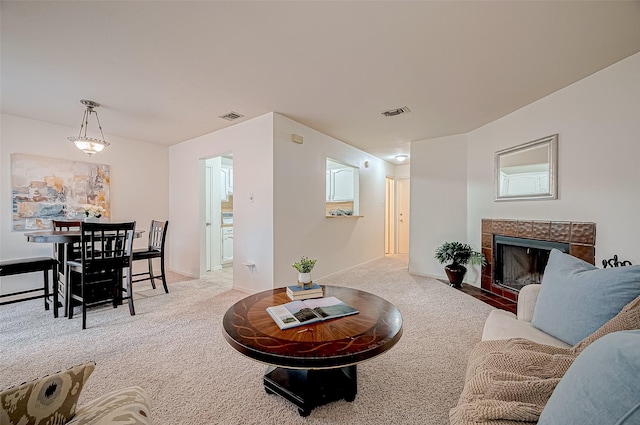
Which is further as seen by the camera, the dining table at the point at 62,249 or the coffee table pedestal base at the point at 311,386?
the dining table at the point at 62,249

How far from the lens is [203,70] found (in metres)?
2.43

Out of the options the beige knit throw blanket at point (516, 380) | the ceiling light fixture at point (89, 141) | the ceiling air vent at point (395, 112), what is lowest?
the beige knit throw blanket at point (516, 380)

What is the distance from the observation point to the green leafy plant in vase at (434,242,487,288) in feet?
13.0

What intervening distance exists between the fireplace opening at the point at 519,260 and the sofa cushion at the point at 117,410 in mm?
3591

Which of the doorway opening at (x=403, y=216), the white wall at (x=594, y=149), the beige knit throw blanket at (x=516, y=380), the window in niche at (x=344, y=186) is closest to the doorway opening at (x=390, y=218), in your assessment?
the doorway opening at (x=403, y=216)

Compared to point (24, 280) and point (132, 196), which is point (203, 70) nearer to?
point (132, 196)

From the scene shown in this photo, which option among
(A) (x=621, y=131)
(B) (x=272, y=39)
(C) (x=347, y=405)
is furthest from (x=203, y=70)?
(A) (x=621, y=131)

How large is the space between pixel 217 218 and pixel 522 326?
4.86 meters

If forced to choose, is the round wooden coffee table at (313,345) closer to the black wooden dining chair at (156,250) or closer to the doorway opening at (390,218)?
the black wooden dining chair at (156,250)

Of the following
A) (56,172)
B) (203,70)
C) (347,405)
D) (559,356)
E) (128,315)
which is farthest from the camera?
(56,172)

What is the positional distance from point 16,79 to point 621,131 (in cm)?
537

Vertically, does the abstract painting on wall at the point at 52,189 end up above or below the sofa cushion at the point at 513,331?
above

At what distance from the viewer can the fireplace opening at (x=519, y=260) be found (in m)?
3.11

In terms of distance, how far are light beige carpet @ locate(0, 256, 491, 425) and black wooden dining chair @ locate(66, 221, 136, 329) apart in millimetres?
168
